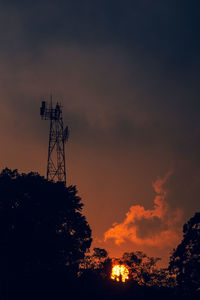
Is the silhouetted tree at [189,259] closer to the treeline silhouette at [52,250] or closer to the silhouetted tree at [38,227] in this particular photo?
the treeline silhouette at [52,250]

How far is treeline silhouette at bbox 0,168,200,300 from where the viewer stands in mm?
36594

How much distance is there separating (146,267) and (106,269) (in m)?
8.98

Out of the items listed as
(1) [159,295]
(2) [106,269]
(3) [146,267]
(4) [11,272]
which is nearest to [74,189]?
(4) [11,272]

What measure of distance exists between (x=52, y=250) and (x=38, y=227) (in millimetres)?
3093

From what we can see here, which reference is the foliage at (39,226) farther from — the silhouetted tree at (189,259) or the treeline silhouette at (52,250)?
the silhouetted tree at (189,259)

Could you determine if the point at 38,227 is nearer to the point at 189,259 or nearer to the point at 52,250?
the point at 52,250

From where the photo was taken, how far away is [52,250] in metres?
39.7

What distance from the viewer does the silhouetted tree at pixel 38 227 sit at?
38281 mm

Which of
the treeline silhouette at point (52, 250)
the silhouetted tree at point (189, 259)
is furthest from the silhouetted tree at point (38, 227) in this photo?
the silhouetted tree at point (189, 259)

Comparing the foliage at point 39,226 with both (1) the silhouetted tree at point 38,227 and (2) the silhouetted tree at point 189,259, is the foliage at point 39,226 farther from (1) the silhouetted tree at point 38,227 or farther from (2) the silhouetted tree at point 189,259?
(2) the silhouetted tree at point 189,259

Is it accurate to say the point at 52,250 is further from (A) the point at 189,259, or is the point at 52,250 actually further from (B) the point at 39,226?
(A) the point at 189,259

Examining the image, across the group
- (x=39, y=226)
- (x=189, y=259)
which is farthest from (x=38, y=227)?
(x=189, y=259)

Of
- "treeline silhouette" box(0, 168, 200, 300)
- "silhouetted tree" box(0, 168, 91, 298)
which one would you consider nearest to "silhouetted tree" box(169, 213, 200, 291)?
"treeline silhouette" box(0, 168, 200, 300)

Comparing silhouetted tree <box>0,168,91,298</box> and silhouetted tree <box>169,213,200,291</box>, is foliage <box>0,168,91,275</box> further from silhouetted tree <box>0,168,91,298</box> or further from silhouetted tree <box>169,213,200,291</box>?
silhouetted tree <box>169,213,200,291</box>
